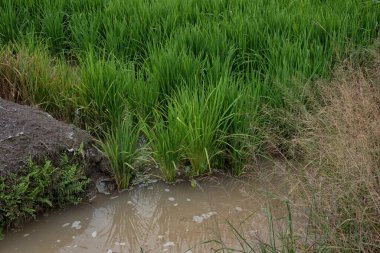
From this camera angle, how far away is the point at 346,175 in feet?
7.95

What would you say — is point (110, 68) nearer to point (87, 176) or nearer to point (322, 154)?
point (87, 176)

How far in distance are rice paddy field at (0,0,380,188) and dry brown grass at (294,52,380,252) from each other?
1.22 ft

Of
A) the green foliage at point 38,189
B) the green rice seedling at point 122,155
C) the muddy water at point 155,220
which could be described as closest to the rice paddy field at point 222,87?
the green rice seedling at point 122,155

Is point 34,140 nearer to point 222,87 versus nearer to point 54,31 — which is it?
point 222,87

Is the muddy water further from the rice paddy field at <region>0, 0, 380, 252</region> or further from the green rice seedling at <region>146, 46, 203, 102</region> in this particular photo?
the green rice seedling at <region>146, 46, 203, 102</region>

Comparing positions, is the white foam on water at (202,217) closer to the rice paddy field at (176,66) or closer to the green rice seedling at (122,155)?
the rice paddy field at (176,66)

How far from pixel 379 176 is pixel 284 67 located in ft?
4.94

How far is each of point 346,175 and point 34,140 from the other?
5.48 ft

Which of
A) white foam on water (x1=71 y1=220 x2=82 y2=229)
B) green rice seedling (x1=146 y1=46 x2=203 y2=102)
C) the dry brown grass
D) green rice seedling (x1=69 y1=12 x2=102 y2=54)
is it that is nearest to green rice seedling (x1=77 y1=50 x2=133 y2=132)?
green rice seedling (x1=146 y1=46 x2=203 y2=102)

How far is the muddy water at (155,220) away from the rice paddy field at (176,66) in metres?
0.15

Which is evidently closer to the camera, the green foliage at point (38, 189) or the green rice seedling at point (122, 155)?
the green foliage at point (38, 189)

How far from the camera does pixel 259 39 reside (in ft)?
14.0

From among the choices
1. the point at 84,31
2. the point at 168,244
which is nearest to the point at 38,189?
the point at 168,244

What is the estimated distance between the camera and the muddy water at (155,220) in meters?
2.76
